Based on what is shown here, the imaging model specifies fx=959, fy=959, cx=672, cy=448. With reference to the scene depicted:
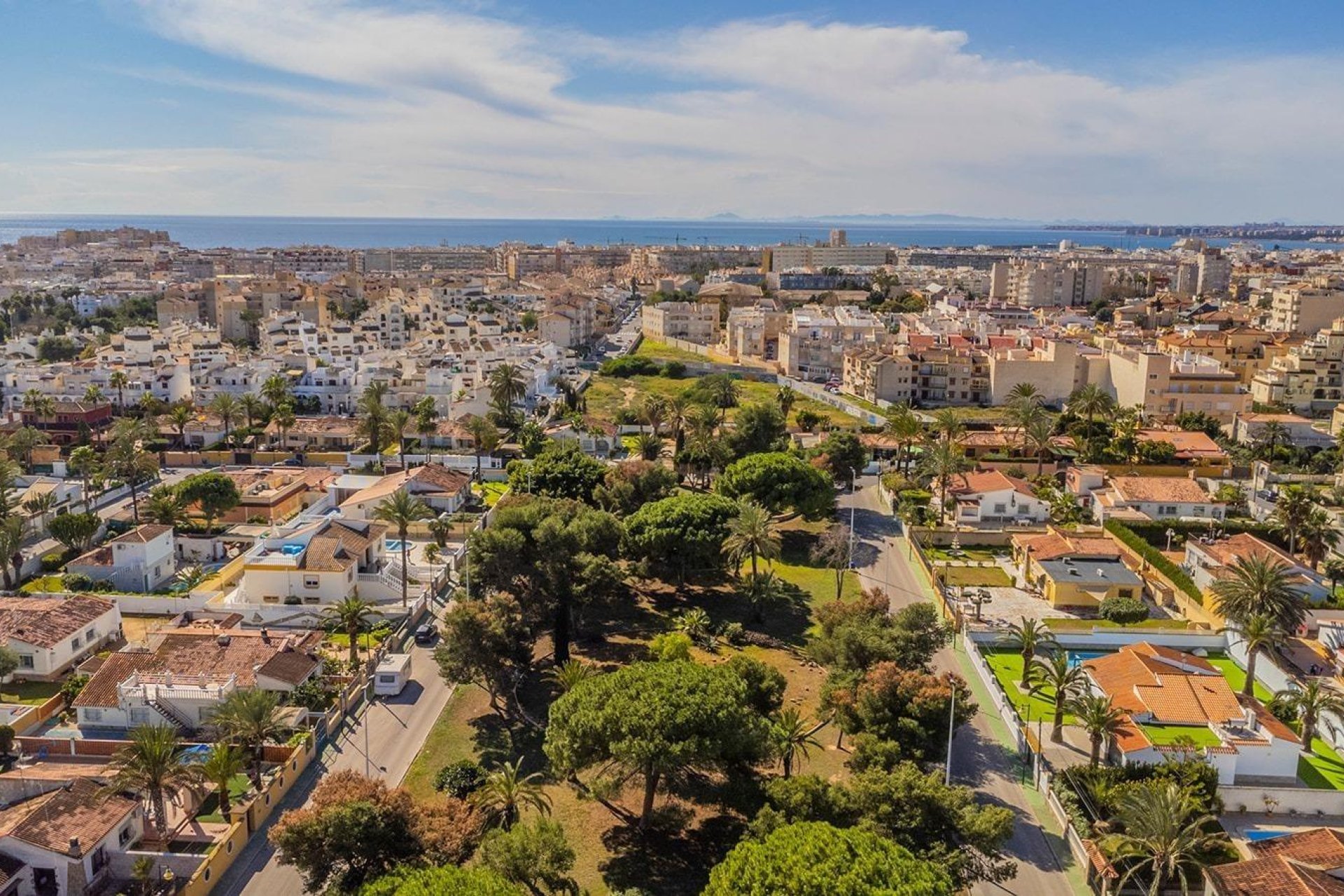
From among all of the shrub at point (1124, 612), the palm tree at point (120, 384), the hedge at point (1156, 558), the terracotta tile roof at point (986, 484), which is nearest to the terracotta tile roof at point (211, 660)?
the shrub at point (1124, 612)

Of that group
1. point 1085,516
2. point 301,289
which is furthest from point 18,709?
point 301,289

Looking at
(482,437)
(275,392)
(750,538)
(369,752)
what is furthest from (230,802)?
(275,392)

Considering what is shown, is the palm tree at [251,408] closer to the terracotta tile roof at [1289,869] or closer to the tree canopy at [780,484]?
the tree canopy at [780,484]

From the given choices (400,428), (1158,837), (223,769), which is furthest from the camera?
(400,428)

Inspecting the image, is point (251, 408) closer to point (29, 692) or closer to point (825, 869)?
point (29, 692)

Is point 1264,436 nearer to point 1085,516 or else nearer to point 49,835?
point 1085,516

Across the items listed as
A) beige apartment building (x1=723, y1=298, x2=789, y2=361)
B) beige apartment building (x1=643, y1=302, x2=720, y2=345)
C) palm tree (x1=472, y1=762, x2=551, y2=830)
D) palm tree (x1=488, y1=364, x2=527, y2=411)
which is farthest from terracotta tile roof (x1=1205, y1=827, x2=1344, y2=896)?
beige apartment building (x1=643, y1=302, x2=720, y2=345)
